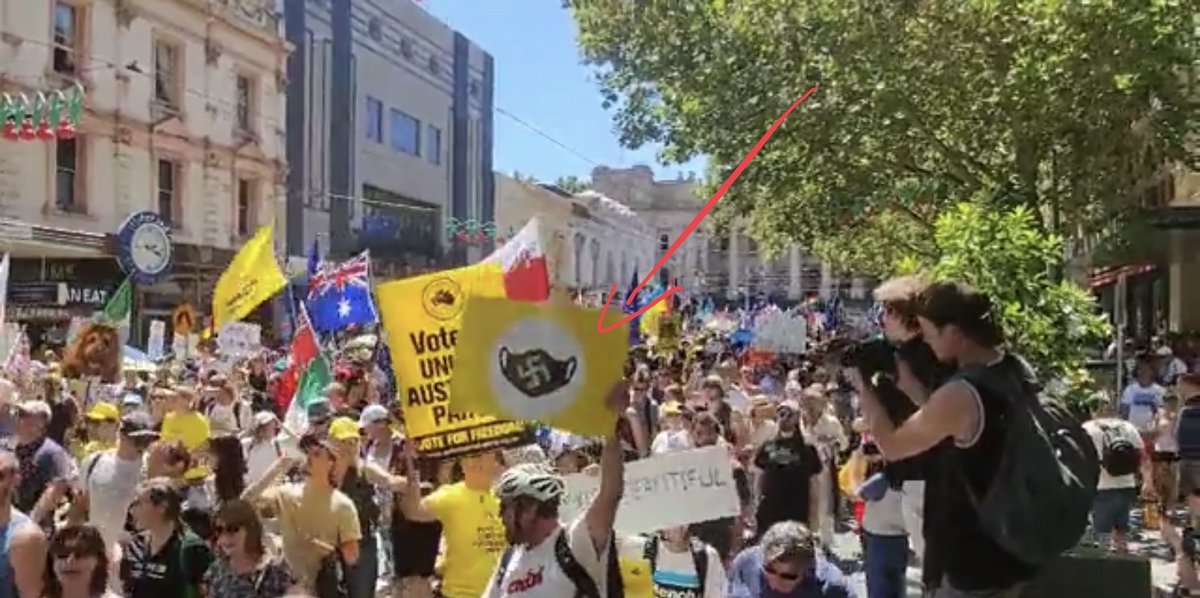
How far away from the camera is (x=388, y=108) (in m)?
39.6

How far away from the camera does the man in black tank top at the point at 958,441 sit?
3.45m

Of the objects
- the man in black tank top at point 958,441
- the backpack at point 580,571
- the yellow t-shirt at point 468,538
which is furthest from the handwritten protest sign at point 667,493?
the man in black tank top at point 958,441

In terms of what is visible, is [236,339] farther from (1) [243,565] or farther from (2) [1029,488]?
(2) [1029,488]

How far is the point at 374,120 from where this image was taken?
38875 mm

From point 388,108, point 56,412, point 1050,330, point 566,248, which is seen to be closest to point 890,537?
point 1050,330

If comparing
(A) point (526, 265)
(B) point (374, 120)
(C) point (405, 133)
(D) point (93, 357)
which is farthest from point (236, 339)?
(C) point (405, 133)

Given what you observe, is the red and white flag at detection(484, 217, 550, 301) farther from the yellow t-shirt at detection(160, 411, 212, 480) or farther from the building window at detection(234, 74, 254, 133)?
the building window at detection(234, 74, 254, 133)

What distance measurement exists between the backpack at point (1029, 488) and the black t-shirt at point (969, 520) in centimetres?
2

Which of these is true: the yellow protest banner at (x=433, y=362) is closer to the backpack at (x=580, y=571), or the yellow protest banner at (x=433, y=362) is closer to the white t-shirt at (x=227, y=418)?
the backpack at (x=580, y=571)

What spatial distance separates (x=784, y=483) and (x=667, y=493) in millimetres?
1719

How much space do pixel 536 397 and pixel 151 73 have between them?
914 inches

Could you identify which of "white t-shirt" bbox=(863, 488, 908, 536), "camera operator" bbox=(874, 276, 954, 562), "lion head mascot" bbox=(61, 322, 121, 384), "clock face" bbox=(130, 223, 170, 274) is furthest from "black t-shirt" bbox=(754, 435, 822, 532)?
"clock face" bbox=(130, 223, 170, 274)

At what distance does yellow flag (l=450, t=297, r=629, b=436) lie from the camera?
15.8 feet

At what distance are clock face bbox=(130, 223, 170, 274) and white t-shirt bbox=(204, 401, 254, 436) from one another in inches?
429
